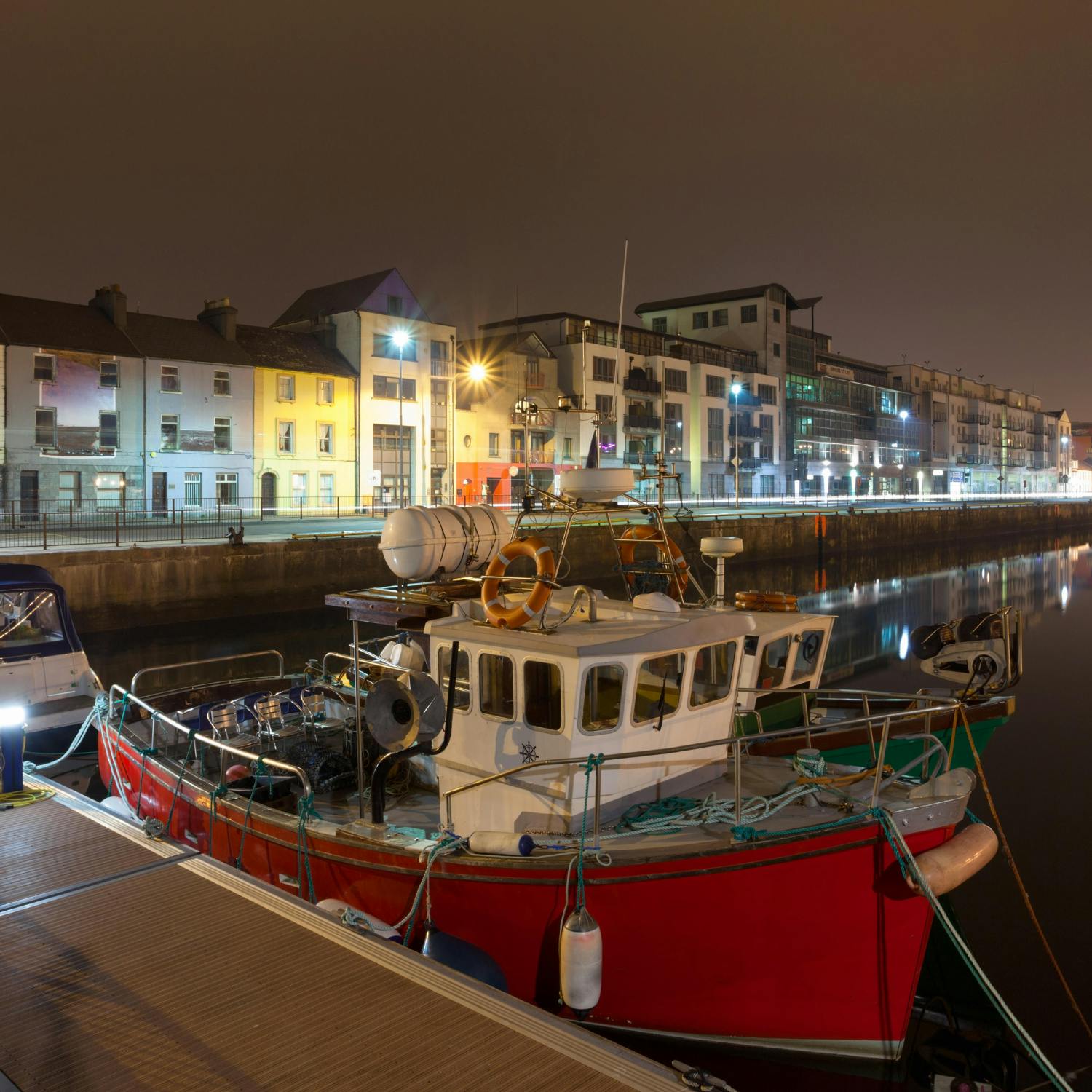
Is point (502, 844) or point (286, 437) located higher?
point (286, 437)

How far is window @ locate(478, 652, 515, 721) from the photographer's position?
24.8ft

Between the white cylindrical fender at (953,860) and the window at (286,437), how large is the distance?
143 feet

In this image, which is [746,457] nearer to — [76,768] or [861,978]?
[76,768]

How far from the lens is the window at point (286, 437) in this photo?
4669 cm

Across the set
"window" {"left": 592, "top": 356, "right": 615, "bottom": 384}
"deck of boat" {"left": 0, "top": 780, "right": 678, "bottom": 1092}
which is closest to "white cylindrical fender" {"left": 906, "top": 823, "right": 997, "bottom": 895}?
"deck of boat" {"left": 0, "top": 780, "right": 678, "bottom": 1092}

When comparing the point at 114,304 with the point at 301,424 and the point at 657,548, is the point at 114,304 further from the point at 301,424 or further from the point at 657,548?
the point at 657,548

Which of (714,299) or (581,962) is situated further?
(714,299)

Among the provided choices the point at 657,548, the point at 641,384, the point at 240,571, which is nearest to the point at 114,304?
the point at 240,571

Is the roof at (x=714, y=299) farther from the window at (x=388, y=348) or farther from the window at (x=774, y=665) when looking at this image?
the window at (x=774, y=665)

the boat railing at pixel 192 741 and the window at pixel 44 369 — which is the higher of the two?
the window at pixel 44 369

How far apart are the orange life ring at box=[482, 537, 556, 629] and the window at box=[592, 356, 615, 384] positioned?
176 ft

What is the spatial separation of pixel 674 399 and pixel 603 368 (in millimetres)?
7155

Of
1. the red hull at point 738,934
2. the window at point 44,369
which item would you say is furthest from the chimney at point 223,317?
the red hull at point 738,934

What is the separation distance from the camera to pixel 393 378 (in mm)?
50688
